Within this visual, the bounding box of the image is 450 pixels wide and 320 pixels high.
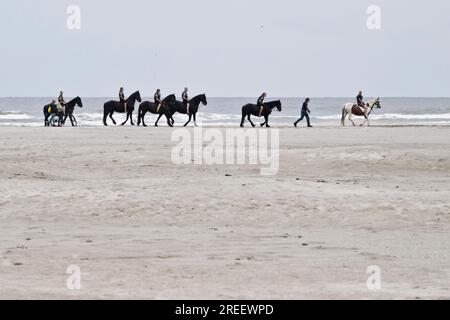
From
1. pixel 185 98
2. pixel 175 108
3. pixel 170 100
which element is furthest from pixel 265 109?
pixel 170 100

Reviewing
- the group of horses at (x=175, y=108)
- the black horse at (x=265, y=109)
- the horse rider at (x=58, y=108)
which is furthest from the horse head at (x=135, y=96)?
the black horse at (x=265, y=109)

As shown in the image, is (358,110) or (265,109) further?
(358,110)

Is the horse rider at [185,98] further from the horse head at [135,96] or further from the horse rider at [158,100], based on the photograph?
the horse head at [135,96]

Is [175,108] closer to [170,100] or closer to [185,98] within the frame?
[170,100]

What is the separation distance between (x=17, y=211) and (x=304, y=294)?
279 inches

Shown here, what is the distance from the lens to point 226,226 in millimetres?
13898

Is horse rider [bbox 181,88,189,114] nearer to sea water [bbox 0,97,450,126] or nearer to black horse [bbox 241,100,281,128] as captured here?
black horse [bbox 241,100,281,128]

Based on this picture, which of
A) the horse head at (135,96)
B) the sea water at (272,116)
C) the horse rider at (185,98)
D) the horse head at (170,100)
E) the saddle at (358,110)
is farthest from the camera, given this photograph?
the sea water at (272,116)

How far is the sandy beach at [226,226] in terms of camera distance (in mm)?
9578

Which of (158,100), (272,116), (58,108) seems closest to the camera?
(58,108)

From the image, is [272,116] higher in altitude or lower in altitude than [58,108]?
lower

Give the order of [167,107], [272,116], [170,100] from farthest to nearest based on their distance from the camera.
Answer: [272,116] < [167,107] < [170,100]
